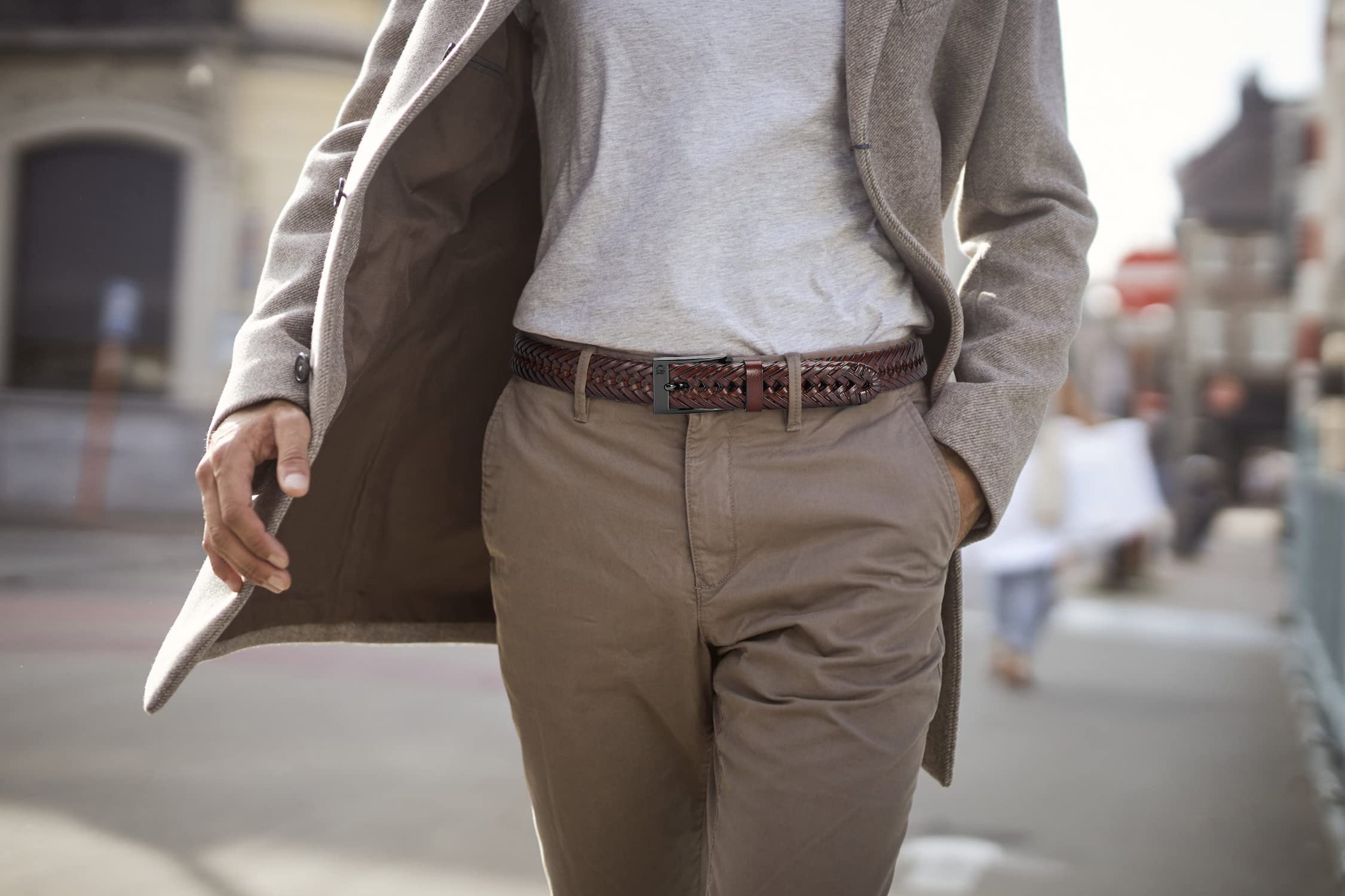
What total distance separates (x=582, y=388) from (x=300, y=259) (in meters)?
0.40

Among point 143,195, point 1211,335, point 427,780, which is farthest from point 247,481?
point 1211,335

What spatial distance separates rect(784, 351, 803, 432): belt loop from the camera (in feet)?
4.90

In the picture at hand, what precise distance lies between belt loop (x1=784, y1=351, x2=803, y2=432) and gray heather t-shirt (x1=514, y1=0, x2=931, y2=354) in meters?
0.03

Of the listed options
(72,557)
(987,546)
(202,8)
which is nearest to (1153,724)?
(987,546)

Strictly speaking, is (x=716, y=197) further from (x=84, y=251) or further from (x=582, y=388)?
(x=84, y=251)

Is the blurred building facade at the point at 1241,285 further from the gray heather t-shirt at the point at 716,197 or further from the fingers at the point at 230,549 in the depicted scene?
the fingers at the point at 230,549

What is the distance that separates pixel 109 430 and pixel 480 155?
1158 centimetres

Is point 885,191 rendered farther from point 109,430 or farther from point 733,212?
point 109,430

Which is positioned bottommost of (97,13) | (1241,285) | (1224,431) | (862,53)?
(862,53)

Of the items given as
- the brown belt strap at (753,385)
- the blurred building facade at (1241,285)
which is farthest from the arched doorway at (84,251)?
the blurred building facade at (1241,285)

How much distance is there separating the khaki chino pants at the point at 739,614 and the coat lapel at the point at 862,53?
331 mm

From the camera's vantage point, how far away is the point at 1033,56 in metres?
1.70

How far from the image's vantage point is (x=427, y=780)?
424 cm

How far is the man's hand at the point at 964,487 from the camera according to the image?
1.59 meters
